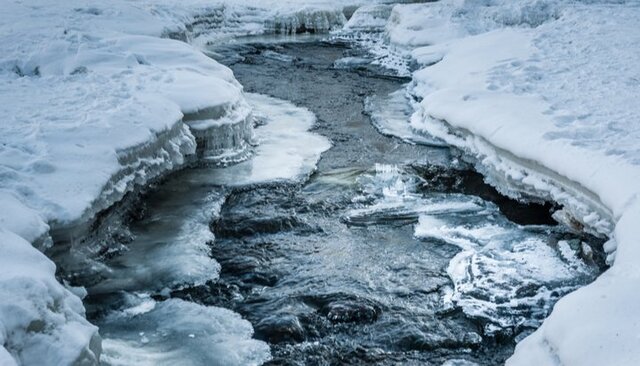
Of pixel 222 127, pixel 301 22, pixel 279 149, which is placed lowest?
pixel 301 22

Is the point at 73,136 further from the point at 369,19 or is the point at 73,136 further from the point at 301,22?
the point at 369,19

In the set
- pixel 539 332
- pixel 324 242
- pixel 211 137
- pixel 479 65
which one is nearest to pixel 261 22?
pixel 479 65

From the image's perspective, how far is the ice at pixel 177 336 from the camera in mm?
4707

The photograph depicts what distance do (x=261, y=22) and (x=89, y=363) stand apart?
22.8 metres

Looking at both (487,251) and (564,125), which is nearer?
(487,251)

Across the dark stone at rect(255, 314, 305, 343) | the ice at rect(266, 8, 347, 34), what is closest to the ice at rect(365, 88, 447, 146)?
the dark stone at rect(255, 314, 305, 343)

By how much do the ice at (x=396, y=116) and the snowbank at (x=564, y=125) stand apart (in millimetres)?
203

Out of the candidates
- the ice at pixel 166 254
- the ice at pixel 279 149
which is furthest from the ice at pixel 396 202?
the ice at pixel 166 254

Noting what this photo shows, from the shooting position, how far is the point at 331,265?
6.14m

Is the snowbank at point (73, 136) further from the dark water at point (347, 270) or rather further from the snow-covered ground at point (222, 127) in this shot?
the dark water at point (347, 270)

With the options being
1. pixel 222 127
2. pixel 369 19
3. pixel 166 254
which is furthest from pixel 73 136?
pixel 369 19

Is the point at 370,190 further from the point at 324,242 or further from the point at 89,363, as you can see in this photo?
the point at 89,363

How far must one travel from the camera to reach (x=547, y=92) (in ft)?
29.7

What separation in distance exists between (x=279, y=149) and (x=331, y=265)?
397cm
